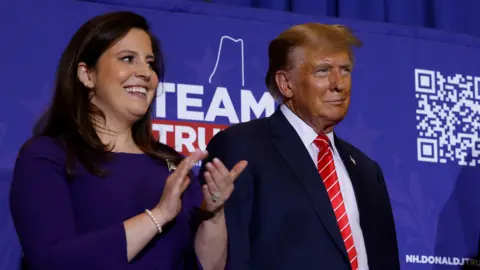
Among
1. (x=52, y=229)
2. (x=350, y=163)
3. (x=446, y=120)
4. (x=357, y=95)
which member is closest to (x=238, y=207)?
(x=350, y=163)

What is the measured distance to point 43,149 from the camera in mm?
1695

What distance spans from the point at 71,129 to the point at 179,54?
0.77m

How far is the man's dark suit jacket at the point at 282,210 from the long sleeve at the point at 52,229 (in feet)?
1.41

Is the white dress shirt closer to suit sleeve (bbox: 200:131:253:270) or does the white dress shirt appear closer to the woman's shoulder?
suit sleeve (bbox: 200:131:253:270)

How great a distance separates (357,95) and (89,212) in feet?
4.06

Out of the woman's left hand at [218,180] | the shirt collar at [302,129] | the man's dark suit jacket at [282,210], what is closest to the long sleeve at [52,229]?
the woman's left hand at [218,180]

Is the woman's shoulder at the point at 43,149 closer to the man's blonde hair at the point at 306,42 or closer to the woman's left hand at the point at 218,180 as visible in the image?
the woman's left hand at the point at 218,180

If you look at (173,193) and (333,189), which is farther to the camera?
(333,189)

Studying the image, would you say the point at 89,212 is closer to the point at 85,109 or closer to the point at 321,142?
the point at 85,109

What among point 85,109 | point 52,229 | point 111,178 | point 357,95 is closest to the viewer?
point 52,229

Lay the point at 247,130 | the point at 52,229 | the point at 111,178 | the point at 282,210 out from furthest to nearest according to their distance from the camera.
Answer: the point at 247,130, the point at 282,210, the point at 111,178, the point at 52,229

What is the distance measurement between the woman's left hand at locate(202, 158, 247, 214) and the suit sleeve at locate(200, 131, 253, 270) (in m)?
0.38

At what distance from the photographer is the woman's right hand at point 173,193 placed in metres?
1.62

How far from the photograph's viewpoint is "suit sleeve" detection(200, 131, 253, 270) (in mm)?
2059
